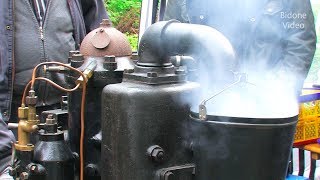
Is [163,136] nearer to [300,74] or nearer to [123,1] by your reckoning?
[300,74]

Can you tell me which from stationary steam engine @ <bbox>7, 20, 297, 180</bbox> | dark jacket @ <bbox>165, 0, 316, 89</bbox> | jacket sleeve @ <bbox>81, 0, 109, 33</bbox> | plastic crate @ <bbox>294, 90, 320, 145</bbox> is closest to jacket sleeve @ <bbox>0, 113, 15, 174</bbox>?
stationary steam engine @ <bbox>7, 20, 297, 180</bbox>

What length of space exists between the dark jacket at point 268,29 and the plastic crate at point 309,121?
0.25 meters

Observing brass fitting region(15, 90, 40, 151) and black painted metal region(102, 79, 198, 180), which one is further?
brass fitting region(15, 90, 40, 151)

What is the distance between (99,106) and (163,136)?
29 centimetres

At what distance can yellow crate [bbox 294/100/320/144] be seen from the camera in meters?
3.26

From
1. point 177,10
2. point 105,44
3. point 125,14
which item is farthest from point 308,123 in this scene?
point 125,14

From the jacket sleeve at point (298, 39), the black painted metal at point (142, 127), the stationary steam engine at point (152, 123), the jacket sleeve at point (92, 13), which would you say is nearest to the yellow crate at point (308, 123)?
the jacket sleeve at point (298, 39)

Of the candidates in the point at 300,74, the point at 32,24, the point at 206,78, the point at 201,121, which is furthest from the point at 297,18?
the point at 201,121

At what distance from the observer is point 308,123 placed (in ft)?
10.7

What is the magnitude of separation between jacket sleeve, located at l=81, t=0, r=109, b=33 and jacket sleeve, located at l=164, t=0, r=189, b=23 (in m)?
0.75

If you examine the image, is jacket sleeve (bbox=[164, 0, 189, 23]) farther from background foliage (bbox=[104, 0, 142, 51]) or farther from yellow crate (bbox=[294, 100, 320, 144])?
background foliage (bbox=[104, 0, 142, 51])

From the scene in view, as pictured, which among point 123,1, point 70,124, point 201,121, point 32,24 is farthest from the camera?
point 123,1

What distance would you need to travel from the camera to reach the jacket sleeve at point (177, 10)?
10.8ft

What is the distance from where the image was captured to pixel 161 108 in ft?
4.09
